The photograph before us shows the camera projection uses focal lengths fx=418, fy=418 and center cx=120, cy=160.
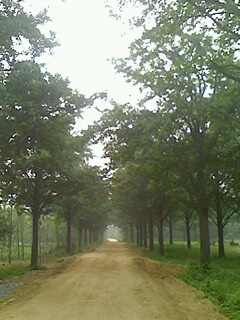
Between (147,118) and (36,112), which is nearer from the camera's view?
(36,112)

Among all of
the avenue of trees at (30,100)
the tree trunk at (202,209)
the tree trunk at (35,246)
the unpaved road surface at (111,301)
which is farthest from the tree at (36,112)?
the tree trunk at (35,246)

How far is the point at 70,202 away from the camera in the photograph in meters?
41.3

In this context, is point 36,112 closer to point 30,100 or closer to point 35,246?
point 30,100

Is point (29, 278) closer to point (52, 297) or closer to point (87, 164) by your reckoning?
point (52, 297)

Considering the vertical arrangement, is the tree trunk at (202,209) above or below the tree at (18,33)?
below

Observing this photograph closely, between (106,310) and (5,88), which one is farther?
(5,88)

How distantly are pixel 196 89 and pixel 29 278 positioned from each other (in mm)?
12020

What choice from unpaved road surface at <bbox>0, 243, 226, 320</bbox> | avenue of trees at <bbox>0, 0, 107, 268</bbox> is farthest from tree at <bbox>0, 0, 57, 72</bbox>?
unpaved road surface at <bbox>0, 243, 226, 320</bbox>

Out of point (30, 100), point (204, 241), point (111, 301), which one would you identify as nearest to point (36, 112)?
point (30, 100)

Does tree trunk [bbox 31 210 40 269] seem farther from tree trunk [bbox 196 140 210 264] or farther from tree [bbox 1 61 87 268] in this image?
tree trunk [bbox 196 140 210 264]

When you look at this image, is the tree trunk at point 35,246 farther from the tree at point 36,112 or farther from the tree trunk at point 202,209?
the tree trunk at point 202,209

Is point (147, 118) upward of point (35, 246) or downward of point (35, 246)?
upward

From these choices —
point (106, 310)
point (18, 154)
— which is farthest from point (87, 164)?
point (106, 310)

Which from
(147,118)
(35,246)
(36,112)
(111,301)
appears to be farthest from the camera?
(35,246)
